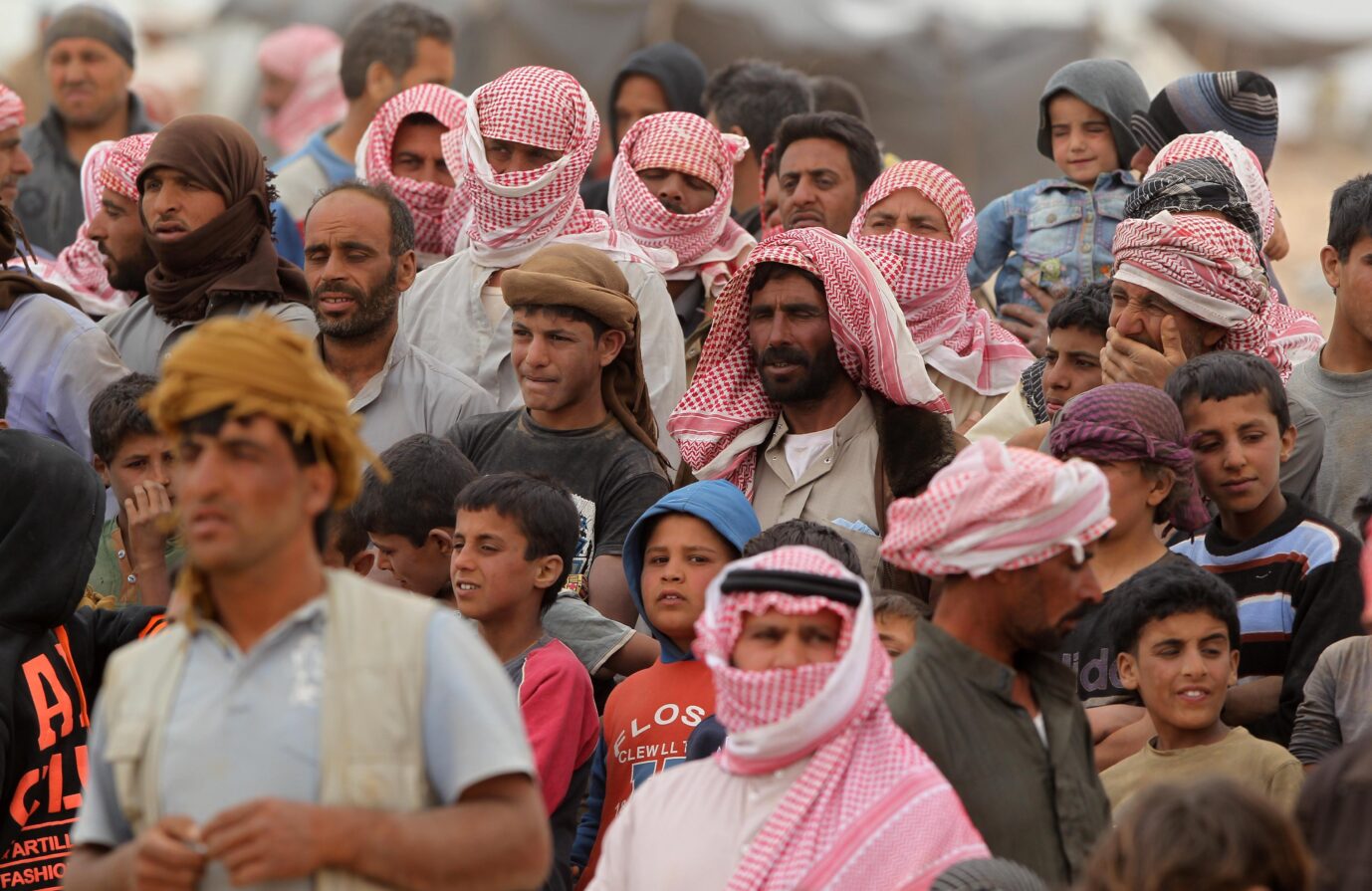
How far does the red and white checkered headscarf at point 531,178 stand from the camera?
8.48m

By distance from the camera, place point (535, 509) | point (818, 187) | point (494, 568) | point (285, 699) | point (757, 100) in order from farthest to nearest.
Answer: point (757, 100) < point (818, 187) < point (535, 509) < point (494, 568) < point (285, 699)

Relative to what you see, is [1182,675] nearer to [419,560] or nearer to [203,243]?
[419,560]

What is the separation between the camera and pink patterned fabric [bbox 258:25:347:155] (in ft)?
44.3

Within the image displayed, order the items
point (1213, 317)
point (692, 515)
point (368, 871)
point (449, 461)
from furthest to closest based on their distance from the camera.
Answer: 1. point (1213, 317)
2. point (449, 461)
3. point (692, 515)
4. point (368, 871)

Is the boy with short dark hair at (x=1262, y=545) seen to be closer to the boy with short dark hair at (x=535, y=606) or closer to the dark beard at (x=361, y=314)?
the boy with short dark hair at (x=535, y=606)

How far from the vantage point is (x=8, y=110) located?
8.97 meters

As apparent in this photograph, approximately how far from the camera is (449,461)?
22.3 feet

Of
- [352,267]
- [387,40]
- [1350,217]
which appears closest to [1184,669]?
[1350,217]

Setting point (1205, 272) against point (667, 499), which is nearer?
point (667, 499)

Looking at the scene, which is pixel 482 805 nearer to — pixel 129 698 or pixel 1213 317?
pixel 129 698

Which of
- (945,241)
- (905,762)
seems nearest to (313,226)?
(945,241)

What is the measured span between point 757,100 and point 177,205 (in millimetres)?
3104

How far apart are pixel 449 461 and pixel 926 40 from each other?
826 cm

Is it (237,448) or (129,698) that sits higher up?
(237,448)
